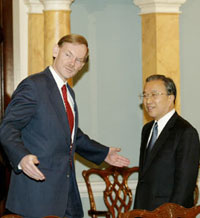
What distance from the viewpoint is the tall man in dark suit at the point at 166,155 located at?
11.8 ft

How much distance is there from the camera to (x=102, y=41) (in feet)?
17.3

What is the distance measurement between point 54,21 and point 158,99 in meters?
1.46

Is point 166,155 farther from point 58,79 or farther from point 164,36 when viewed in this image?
point 164,36

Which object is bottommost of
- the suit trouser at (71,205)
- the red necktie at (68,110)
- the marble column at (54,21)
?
the suit trouser at (71,205)

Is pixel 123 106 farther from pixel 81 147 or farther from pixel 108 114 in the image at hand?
pixel 81 147

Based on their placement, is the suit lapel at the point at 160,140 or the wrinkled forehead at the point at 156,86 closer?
the suit lapel at the point at 160,140

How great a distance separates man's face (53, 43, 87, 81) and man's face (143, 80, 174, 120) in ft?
1.99

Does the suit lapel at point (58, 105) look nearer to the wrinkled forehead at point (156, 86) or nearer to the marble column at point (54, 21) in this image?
the wrinkled forehead at point (156, 86)

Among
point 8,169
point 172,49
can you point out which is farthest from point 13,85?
point 172,49

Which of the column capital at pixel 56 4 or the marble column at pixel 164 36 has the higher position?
the column capital at pixel 56 4

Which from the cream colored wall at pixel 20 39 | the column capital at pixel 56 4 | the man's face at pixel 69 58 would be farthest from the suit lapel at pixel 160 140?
the cream colored wall at pixel 20 39

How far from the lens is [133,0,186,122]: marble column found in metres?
5.04

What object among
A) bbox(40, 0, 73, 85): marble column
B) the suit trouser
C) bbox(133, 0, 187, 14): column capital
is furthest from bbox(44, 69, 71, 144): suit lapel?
bbox(133, 0, 187, 14): column capital

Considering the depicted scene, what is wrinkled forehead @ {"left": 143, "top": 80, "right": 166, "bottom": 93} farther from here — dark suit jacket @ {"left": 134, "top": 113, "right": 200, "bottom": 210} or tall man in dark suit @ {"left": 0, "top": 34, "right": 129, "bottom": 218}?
tall man in dark suit @ {"left": 0, "top": 34, "right": 129, "bottom": 218}
